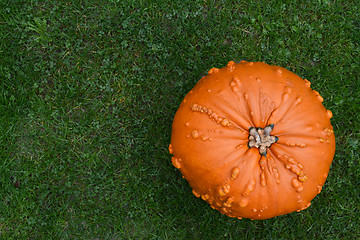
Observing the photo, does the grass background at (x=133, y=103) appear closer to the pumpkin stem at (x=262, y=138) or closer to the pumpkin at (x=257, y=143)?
the pumpkin at (x=257, y=143)

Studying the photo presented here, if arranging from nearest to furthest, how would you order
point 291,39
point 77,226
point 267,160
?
1. point 267,160
2. point 77,226
3. point 291,39

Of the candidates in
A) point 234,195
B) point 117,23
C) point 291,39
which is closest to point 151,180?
point 234,195

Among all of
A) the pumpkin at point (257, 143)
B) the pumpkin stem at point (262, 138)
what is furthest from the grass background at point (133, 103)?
the pumpkin stem at point (262, 138)

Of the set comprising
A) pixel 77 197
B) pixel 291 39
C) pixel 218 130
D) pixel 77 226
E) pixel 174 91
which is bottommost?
pixel 77 226

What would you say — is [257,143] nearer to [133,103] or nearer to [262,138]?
[262,138]

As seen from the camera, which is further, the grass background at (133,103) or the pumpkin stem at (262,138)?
the grass background at (133,103)

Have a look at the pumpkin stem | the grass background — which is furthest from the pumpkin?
the grass background

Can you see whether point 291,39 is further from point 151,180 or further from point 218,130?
point 151,180
